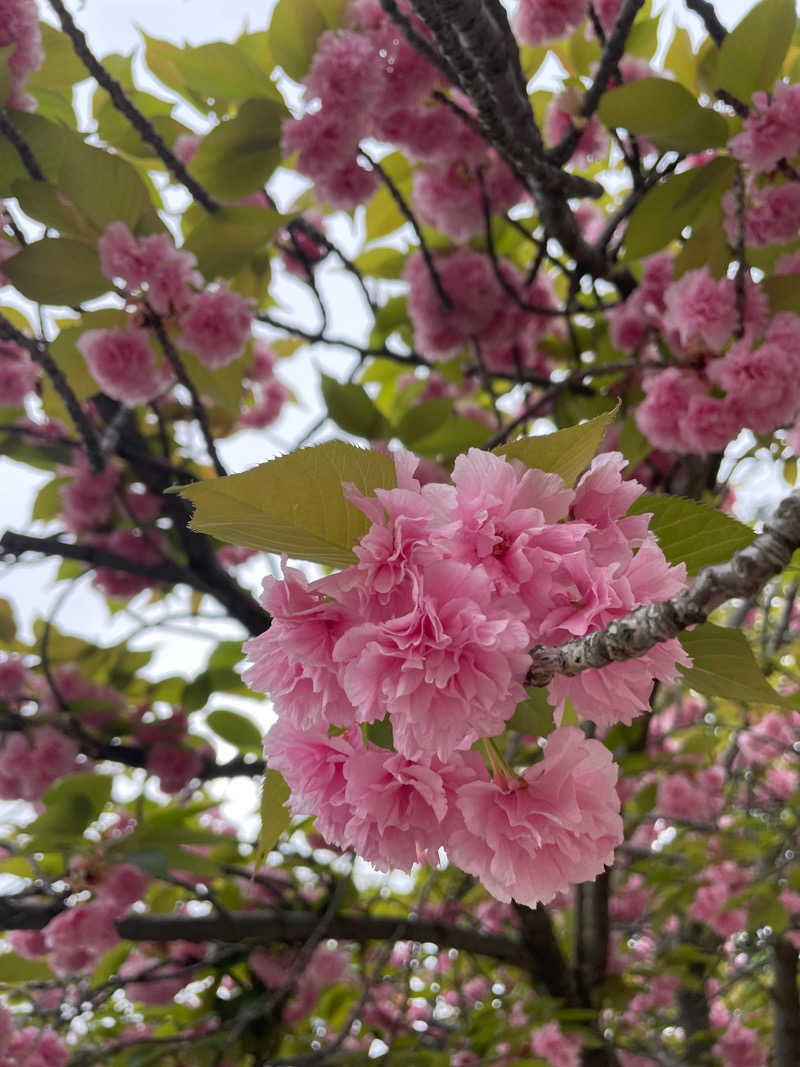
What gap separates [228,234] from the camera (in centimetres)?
135

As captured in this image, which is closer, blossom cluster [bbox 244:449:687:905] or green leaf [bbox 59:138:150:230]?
blossom cluster [bbox 244:449:687:905]

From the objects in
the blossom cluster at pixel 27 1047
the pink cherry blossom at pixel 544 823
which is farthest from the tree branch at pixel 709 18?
the blossom cluster at pixel 27 1047

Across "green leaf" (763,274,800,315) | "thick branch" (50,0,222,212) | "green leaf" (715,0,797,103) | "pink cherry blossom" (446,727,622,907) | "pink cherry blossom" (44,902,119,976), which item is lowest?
"pink cherry blossom" (446,727,622,907)

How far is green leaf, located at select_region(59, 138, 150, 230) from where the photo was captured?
117 cm

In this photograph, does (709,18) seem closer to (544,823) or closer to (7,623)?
(544,823)

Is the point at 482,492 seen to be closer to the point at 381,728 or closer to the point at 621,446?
the point at 381,728

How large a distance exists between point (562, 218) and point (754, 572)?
121cm

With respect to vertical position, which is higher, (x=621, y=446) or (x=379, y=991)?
(x=621, y=446)

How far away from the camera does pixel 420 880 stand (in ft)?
12.0

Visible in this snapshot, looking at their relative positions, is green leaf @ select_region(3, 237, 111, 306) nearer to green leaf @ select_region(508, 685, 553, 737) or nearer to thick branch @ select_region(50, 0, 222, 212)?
thick branch @ select_region(50, 0, 222, 212)

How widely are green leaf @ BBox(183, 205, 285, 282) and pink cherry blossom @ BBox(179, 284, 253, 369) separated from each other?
0.19 ft

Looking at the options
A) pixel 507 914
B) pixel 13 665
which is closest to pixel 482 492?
pixel 13 665

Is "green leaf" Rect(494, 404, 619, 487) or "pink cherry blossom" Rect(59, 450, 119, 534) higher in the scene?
"pink cherry blossom" Rect(59, 450, 119, 534)

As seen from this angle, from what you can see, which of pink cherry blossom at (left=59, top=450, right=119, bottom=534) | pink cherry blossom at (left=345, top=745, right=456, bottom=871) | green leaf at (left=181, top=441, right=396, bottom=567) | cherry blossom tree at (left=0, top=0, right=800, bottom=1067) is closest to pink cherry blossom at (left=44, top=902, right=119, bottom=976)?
cherry blossom tree at (left=0, top=0, right=800, bottom=1067)
